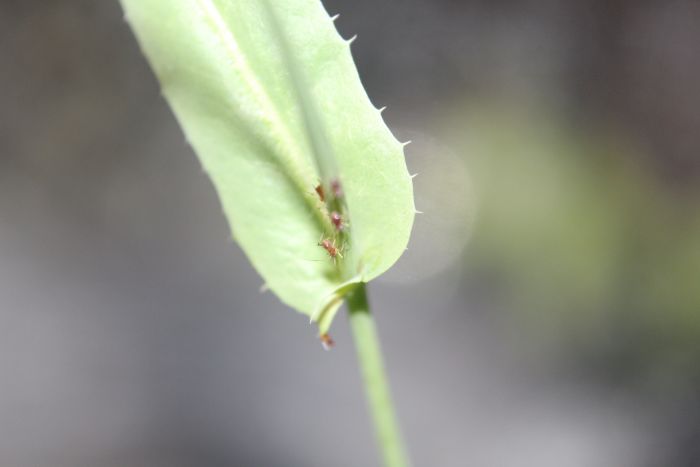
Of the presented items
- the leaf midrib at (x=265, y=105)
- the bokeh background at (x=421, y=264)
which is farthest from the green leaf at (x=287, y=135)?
the bokeh background at (x=421, y=264)

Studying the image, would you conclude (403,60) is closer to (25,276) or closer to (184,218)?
(184,218)

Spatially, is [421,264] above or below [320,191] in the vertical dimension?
above

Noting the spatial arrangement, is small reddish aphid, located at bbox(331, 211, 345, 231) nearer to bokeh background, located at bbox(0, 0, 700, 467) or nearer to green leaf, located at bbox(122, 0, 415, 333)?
green leaf, located at bbox(122, 0, 415, 333)

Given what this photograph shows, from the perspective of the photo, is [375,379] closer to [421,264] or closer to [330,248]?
[330,248]

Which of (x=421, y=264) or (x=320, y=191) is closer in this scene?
(x=320, y=191)

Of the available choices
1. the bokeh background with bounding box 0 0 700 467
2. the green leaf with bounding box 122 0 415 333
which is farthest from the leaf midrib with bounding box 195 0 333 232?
the bokeh background with bounding box 0 0 700 467

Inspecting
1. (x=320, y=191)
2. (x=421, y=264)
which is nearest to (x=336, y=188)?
(x=320, y=191)

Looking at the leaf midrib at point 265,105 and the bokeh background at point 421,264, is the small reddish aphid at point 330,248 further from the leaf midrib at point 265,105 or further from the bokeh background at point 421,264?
the bokeh background at point 421,264
